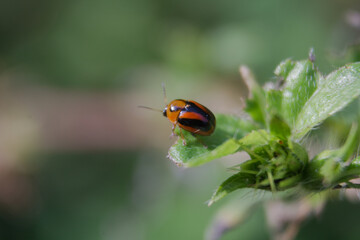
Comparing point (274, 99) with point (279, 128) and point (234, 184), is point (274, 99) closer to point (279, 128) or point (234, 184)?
point (279, 128)

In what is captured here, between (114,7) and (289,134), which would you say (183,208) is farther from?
(114,7)

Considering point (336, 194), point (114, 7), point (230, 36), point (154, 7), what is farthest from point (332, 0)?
point (336, 194)

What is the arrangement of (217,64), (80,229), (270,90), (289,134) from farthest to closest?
(80,229) → (217,64) → (270,90) → (289,134)

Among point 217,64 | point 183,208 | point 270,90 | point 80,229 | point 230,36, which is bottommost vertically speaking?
point 270,90

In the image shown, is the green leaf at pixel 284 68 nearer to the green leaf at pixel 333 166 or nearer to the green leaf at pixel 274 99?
the green leaf at pixel 274 99

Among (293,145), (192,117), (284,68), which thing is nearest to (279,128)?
(293,145)

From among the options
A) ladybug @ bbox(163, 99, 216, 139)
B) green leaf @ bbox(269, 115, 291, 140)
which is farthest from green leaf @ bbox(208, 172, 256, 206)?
ladybug @ bbox(163, 99, 216, 139)

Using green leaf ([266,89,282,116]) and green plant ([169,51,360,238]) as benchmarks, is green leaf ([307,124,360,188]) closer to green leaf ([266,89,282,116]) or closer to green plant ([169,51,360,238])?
green plant ([169,51,360,238])
